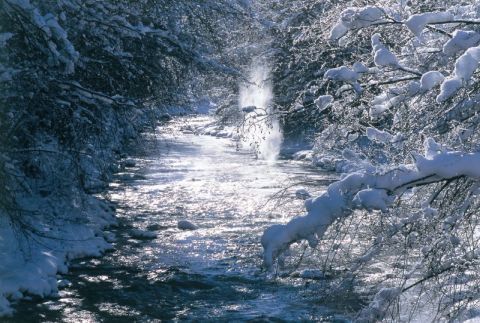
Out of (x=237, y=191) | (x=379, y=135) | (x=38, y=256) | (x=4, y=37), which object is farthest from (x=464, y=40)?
(x=237, y=191)

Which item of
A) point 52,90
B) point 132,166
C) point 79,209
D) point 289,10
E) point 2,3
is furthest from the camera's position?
point 132,166

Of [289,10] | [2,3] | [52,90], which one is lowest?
[52,90]

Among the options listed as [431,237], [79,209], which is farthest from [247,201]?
[431,237]

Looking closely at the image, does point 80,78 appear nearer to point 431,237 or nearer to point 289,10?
point 431,237

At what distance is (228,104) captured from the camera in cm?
2902

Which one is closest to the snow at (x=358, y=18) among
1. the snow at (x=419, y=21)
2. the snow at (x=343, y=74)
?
the snow at (x=343, y=74)

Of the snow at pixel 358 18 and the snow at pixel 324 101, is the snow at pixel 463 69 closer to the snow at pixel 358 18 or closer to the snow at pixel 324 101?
the snow at pixel 358 18

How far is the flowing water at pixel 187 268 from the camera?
9.38m

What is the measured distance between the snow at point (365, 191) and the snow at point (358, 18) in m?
1.48

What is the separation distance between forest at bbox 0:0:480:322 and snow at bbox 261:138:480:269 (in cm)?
1

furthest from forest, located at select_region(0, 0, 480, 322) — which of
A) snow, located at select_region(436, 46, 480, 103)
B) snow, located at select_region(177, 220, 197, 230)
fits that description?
snow, located at select_region(177, 220, 197, 230)

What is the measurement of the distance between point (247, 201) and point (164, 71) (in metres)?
6.68

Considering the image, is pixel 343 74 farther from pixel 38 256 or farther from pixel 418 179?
pixel 38 256

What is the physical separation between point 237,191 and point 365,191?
14.9 m
